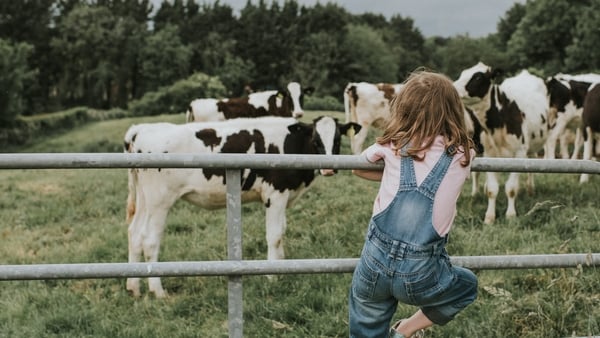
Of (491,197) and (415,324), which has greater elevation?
(415,324)

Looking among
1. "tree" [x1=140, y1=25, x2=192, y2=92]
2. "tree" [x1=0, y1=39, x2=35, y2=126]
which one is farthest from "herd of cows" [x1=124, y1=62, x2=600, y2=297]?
"tree" [x1=140, y1=25, x2=192, y2=92]

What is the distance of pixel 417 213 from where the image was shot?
2.50 m

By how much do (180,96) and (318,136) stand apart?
37242 millimetres

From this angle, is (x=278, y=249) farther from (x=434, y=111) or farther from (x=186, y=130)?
(x=434, y=111)

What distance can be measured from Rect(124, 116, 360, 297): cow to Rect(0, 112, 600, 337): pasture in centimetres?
45

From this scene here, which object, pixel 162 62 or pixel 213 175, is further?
pixel 162 62

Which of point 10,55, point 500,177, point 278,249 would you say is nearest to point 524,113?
point 500,177

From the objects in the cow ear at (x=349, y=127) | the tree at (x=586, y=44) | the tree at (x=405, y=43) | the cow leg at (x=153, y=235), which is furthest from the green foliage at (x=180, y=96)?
the tree at (x=405, y=43)

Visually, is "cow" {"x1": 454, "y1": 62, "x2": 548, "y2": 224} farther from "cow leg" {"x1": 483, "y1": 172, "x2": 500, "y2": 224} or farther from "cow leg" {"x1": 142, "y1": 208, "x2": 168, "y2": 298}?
"cow leg" {"x1": 142, "y1": 208, "x2": 168, "y2": 298}

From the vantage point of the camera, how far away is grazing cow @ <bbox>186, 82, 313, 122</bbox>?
14.1m

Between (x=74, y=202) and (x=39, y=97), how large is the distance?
5886 cm

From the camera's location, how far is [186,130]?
634 centimetres

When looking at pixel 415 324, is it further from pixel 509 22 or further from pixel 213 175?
pixel 509 22

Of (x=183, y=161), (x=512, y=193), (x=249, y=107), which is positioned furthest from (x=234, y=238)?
(x=249, y=107)
